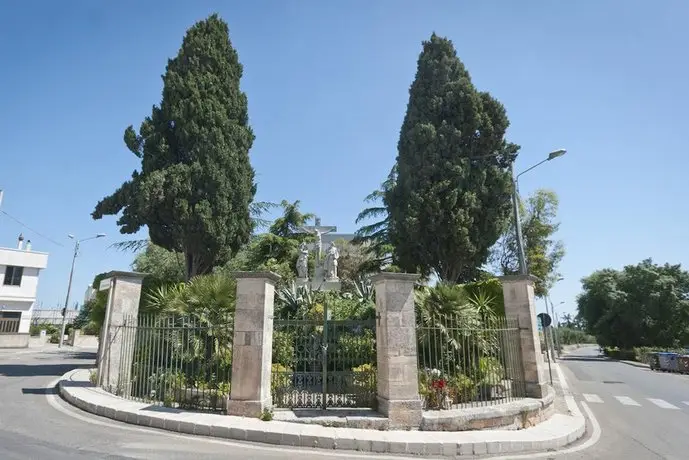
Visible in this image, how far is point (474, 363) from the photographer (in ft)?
30.8

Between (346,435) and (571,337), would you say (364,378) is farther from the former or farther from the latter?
(571,337)

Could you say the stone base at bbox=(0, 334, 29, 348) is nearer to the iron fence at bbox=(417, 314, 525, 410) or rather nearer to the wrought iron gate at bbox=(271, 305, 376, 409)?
the wrought iron gate at bbox=(271, 305, 376, 409)

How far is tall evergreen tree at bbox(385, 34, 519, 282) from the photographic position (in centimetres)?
1970

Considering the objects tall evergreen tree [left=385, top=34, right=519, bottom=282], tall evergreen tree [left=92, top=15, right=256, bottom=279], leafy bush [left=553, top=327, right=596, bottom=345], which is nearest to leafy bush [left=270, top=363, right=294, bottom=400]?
tall evergreen tree [left=92, top=15, right=256, bottom=279]

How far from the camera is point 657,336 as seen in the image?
140 ft

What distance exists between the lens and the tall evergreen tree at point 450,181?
776 inches

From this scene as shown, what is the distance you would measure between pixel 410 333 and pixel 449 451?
215 cm

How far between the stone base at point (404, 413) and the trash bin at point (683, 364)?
92.5 ft

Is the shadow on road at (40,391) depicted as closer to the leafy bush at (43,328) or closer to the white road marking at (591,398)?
Result: the white road marking at (591,398)

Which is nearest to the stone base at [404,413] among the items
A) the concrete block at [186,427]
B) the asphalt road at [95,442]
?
the asphalt road at [95,442]

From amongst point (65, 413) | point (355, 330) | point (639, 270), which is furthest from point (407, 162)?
point (639, 270)

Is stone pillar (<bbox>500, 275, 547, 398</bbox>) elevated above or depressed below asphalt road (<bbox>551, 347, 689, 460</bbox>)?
above

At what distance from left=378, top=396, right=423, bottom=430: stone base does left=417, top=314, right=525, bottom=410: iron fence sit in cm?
91

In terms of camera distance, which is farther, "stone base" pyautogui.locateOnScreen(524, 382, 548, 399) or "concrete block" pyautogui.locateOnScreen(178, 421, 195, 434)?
"stone base" pyautogui.locateOnScreen(524, 382, 548, 399)
